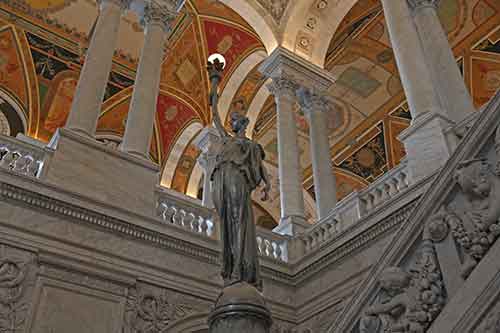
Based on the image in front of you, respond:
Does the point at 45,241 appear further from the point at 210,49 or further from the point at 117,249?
the point at 210,49

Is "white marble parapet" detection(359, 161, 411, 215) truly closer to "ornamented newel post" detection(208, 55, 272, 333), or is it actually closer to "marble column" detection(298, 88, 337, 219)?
"marble column" detection(298, 88, 337, 219)

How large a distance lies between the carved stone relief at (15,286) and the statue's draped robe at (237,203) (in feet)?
9.91

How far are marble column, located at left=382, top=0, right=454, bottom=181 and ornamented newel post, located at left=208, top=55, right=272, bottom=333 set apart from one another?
3.47 meters

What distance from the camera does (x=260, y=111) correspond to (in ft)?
46.7

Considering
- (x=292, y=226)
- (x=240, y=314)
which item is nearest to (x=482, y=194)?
(x=240, y=314)

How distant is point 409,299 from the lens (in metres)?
2.76

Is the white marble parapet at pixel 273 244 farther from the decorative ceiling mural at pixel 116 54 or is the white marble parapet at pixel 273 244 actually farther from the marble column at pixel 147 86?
the decorative ceiling mural at pixel 116 54

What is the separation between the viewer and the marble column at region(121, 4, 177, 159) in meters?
7.64

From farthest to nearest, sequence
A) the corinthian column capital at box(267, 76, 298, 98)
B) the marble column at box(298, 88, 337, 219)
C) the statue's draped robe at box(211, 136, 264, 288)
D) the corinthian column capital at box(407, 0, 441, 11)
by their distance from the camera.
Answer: the corinthian column capital at box(267, 76, 298, 98)
the marble column at box(298, 88, 337, 219)
the corinthian column capital at box(407, 0, 441, 11)
the statue's draped robe at box(211, 136, 264, 288)

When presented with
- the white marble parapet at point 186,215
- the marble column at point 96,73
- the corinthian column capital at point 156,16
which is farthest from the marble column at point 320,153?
the marble column at point 96,73

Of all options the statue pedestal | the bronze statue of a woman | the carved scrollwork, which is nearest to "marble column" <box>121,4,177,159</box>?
the carved scrollwork

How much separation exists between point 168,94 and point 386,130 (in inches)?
255

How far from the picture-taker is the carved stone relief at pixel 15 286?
532 centimetres

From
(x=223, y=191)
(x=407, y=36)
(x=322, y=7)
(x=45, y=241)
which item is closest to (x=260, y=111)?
(x=322, y=7)
